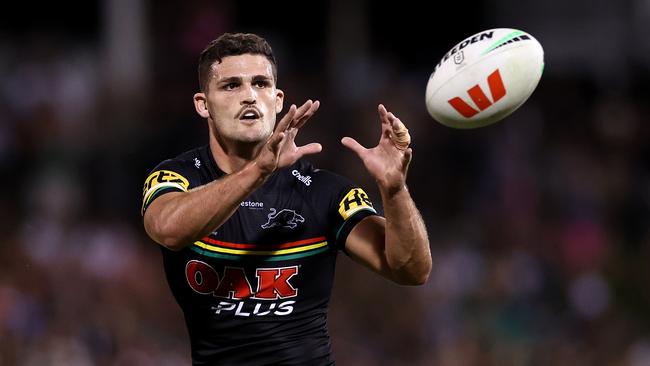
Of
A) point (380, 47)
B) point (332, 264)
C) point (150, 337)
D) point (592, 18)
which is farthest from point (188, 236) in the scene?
point (592, 18)

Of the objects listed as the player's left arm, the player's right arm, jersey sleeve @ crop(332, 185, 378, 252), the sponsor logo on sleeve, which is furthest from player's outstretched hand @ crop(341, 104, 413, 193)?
the sponsor logo on sleeve

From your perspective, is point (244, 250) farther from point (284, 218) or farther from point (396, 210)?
point (396, 210)

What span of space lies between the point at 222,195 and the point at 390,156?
30.0 inches

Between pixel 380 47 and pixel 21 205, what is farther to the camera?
pixel 380 47

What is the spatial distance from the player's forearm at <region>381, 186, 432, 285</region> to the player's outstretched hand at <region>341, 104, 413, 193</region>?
5 centimetres

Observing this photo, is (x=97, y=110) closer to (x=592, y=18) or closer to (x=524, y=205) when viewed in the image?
(x=524, y=205)

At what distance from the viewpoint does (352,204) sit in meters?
5.39

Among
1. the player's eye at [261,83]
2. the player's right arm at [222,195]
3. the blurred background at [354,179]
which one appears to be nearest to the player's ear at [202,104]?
the player's eye at [261,83]

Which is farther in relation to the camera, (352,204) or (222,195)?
(352,204)

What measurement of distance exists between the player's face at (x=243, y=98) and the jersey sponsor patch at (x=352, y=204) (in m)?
0.47

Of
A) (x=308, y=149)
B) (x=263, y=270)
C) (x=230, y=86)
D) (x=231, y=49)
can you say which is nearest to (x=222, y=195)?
(x=308, y=149)

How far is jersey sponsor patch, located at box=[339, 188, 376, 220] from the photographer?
5355 mm

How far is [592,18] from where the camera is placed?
17344 millimetres

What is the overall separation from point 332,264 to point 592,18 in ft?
42.0
